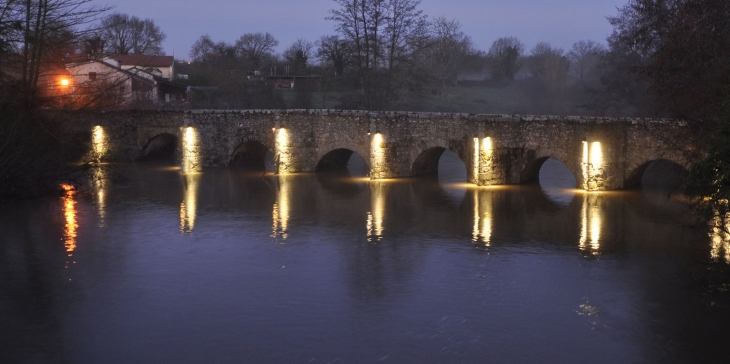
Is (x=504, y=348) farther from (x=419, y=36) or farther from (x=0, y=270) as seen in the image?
(x=419, y=36)

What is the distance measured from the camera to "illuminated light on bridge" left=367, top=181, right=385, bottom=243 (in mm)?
16594

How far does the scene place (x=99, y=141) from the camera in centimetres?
3372

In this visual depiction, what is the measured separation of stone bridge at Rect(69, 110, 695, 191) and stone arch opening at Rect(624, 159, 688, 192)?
0.11m

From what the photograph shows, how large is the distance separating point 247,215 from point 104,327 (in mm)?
8908

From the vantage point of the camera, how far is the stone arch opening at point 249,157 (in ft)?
100

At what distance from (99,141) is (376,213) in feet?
61.9

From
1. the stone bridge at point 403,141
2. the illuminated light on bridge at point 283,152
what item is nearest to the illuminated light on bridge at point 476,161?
the stone bridge at point 403,141

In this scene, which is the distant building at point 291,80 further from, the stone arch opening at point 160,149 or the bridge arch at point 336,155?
the bridge arch at point 336,155

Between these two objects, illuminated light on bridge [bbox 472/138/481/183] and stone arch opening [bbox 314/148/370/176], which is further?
stone arch opening [bbox 314/148/370/176]

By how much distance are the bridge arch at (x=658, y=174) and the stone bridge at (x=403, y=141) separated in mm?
92

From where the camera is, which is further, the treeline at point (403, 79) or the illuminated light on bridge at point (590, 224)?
the treeline at point (403, 79)

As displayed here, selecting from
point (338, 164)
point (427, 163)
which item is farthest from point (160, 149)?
point (427, 163)

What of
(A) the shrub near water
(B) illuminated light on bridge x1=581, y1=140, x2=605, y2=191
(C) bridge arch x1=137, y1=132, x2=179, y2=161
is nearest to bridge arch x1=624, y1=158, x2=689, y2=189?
(B) illuminated light on bridge x1=581, y1=140, x2=605, y2=191

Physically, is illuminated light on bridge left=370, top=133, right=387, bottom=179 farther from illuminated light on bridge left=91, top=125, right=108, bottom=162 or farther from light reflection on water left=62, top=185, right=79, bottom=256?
illuminated light on bridge left=91, top=125, right=108, bottom=162
